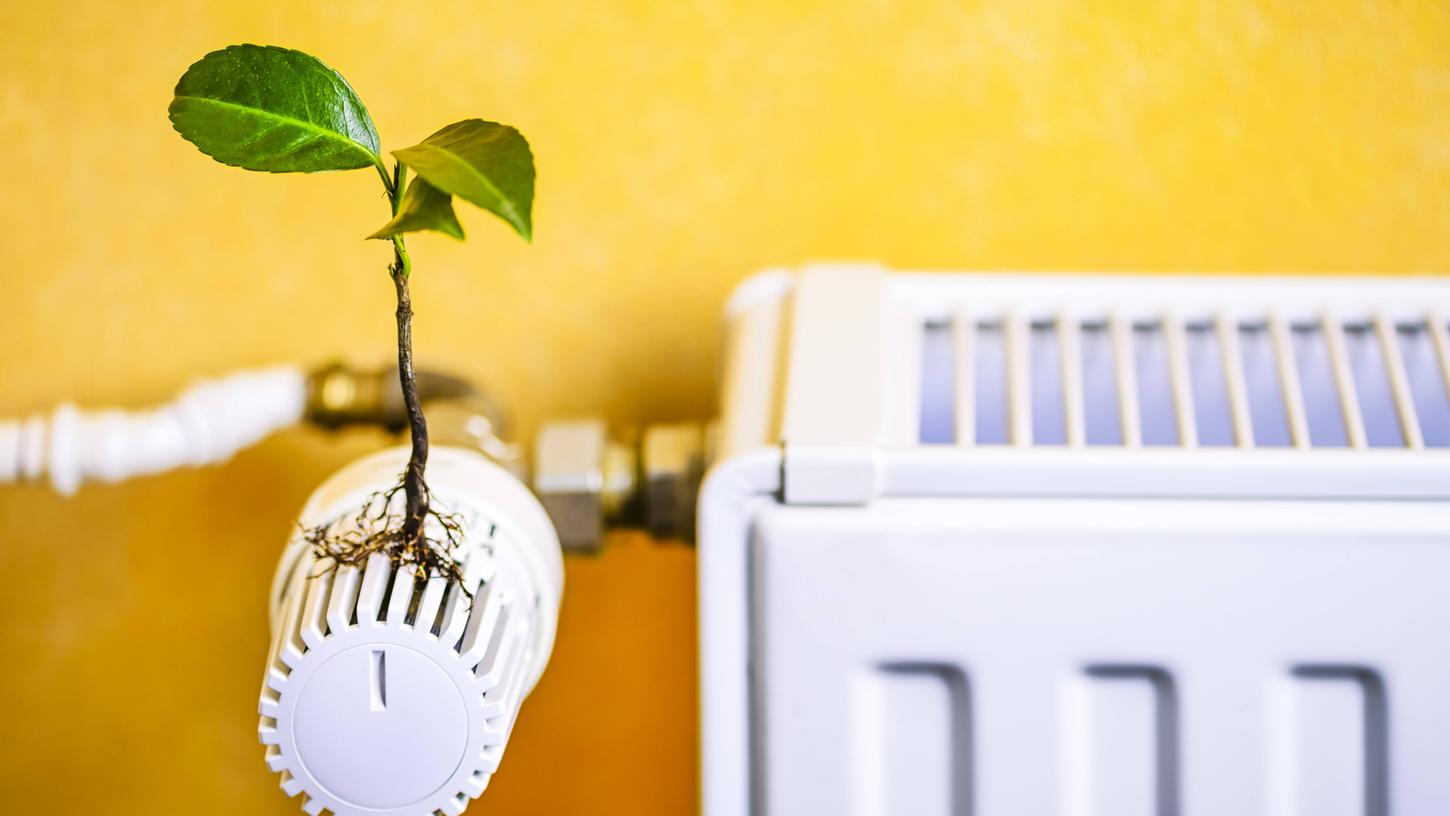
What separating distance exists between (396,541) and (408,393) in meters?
0.05

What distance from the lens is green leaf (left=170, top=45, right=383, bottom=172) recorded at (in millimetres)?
279

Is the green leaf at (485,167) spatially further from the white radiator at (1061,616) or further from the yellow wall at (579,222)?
the yellow wall at (579,222)

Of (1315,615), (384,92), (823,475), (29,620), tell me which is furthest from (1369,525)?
(29,620)

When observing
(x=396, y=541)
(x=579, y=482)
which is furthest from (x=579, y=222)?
(x=396, y=541)

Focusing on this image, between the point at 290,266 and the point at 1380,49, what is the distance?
0.54 meters

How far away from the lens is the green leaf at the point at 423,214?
27 centimetres

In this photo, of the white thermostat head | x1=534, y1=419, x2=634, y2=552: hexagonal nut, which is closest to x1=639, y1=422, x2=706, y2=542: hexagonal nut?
x1=534, y1=419, x2=634, y2=552: hexagonal nut

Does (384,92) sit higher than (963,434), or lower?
higher

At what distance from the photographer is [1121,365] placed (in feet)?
1.35

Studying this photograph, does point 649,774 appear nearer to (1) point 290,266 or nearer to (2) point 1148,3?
(1) point 290,266

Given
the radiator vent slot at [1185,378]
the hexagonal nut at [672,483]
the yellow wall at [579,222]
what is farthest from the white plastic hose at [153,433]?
the radiator vent slot at [1185,378]

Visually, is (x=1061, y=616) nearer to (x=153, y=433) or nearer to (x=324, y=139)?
(x=324, y=139)

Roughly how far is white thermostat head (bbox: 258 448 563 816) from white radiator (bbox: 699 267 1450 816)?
0.07 m

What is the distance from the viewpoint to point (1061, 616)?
0.35m
